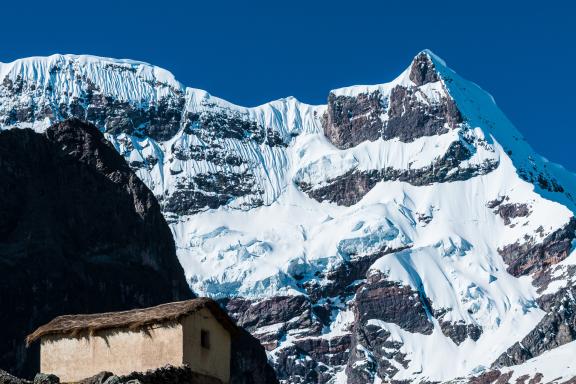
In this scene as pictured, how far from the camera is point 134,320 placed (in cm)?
3981

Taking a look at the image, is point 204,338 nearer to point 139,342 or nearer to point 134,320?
point 139,342

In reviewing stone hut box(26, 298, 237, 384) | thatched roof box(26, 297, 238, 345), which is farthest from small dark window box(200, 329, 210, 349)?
thatched roof box(26, 297, 238, 345)

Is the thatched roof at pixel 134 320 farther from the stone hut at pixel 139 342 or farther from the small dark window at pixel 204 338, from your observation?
the small dark window at pixel 204 338

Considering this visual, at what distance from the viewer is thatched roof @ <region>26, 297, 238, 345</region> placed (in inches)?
1553

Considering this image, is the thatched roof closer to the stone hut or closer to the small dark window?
the stone hut

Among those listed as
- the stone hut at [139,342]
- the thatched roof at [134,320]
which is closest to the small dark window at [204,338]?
the stone hut at [139,342]

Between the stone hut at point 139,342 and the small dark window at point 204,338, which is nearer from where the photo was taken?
the stone hut at point 139,342

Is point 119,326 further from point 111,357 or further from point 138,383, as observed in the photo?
point 138,383

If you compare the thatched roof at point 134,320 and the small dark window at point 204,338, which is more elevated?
the thatched roof at point 134,320

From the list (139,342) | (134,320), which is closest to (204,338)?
(139,342)

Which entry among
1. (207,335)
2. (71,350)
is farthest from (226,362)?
(71,350)

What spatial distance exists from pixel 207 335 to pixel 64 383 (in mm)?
4621

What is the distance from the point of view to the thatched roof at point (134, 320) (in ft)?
129

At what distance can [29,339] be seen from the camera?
1661 inches
